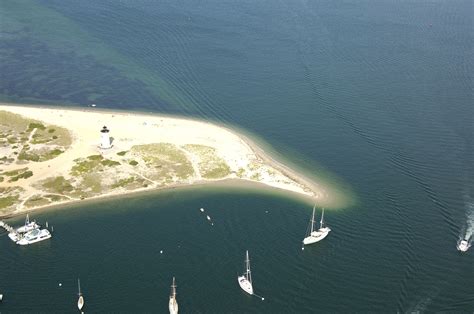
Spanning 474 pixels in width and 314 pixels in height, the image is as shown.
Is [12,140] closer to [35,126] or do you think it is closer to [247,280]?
[35,126]

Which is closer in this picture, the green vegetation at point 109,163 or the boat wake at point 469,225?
the boat wake at point 469,225

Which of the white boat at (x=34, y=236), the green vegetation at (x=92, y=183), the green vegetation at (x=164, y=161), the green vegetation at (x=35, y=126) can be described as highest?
the green vegetation at (x=164, y=161)

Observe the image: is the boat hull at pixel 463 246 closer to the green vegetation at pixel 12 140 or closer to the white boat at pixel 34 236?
the white boat at pixel 34 236

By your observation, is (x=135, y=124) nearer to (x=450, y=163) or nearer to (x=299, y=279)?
(x=299, y=279)

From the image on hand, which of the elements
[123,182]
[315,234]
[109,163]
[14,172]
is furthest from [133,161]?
[315,234]

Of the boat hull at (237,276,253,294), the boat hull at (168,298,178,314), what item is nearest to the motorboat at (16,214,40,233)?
the boat hull at (168,298,178,314)

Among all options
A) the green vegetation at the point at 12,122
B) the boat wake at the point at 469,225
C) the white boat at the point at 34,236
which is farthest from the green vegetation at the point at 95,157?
the boat wake at the point at 469,225

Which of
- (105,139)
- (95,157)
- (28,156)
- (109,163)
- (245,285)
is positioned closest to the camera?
(245,285)
